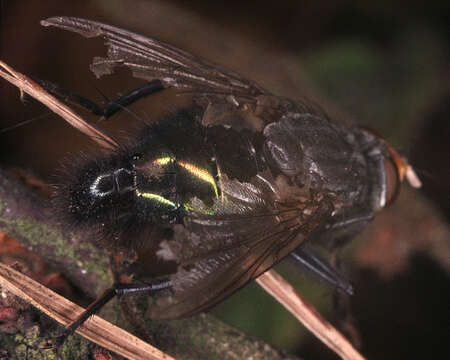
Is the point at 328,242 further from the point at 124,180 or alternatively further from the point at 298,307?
the point at 124,180

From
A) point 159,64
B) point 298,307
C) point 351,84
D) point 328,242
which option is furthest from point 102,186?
point 351,84

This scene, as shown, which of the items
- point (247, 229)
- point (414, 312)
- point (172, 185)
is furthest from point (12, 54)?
point (414, 312)

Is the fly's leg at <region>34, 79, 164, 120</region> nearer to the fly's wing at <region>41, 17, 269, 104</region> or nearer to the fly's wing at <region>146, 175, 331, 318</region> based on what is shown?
the fly's wing at <region>41, 17, 269, 104</region>

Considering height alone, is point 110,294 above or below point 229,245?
below

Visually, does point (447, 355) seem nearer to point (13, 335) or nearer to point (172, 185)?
point (172, 185)

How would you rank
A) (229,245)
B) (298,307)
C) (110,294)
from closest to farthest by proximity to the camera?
1. (110,294)
2. (229,245)
3. (298,307)

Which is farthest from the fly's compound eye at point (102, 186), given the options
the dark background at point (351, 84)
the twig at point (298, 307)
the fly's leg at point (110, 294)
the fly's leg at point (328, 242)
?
the fly's leg at point (328, 242)
